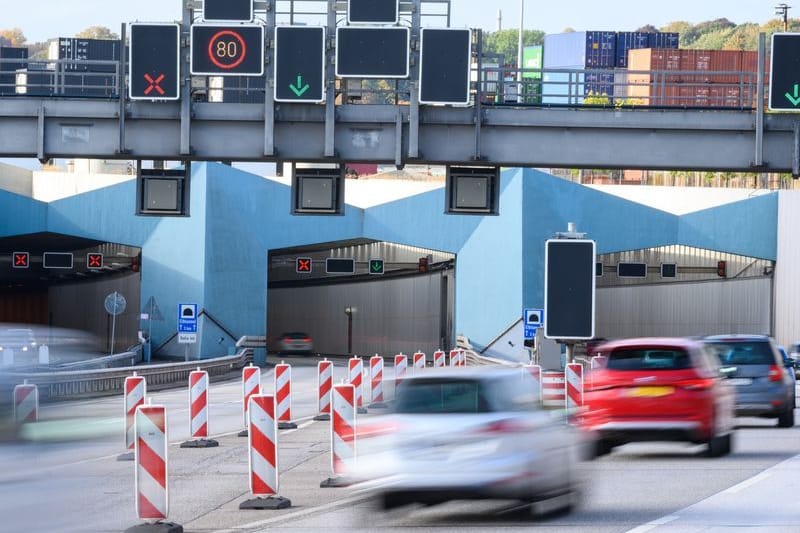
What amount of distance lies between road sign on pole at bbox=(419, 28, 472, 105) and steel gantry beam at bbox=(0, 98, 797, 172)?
626mm

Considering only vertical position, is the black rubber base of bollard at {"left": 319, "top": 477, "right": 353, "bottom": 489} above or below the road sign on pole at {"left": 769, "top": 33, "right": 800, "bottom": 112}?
below

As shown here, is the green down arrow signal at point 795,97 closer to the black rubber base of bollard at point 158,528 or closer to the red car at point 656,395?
the red car at point 656,395

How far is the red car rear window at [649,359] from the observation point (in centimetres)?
1905

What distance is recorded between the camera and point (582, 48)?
141750mm

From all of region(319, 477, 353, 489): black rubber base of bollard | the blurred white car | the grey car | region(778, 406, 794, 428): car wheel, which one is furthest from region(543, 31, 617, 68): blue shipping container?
the blurred white car

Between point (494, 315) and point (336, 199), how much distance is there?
35561 millimetres

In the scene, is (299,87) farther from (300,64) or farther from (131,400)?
(131,400)

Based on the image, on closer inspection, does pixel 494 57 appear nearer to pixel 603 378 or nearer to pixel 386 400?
pixel 386 400

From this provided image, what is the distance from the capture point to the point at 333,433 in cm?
1656

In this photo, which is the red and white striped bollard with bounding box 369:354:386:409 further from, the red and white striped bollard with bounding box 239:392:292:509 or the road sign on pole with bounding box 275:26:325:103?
the red and white striped bollard with bounding box 239:392:292:509

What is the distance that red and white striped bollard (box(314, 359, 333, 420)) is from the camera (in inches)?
1035

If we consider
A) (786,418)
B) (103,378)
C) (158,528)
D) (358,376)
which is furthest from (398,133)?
(158,528)

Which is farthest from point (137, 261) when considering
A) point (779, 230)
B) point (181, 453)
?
point (181, 453)

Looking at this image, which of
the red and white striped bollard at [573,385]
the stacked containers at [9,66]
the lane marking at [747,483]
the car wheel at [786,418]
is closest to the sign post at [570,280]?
the red and white striped bollard at [573,385]
